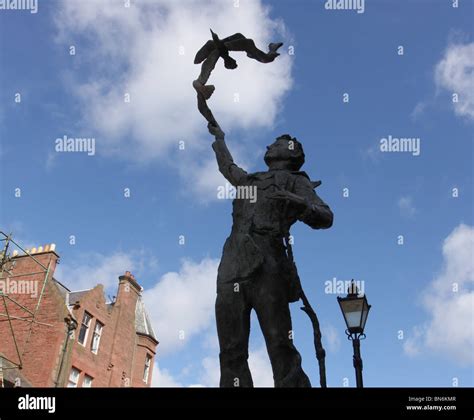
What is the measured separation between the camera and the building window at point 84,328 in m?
24.1

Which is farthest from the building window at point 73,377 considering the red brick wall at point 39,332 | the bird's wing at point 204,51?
the bird's wing at point 204,51

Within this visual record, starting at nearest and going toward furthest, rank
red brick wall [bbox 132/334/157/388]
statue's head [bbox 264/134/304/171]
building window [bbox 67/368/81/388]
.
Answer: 1. statue's head [bbox 264/134/304/171]
2. building window [bbox 67/368/81/388]
3. red brick wall [bbox 132/334/157/388]

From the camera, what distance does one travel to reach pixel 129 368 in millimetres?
27703

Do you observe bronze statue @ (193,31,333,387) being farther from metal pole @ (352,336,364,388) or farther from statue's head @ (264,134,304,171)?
metal pole @ (352,336,364,388)

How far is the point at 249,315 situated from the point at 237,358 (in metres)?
0.37

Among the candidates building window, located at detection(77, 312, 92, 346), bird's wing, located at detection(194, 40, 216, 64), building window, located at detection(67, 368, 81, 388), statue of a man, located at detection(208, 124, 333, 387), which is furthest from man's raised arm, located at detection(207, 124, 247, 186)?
building window, located at detection(77, 312, 92, 346)

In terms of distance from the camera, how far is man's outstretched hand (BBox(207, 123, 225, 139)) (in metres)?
5.18

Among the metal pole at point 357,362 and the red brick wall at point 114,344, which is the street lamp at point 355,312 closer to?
the metal pole at point 357,362

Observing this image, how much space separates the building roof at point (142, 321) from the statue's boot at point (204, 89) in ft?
86.0

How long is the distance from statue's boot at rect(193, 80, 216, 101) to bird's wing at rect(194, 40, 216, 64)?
25 centimetres

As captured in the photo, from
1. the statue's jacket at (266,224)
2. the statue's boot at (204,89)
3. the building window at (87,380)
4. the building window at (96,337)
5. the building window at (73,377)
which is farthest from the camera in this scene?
the building window at (96,337)

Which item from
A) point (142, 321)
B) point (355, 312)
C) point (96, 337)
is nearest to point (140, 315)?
point (142, 321)
